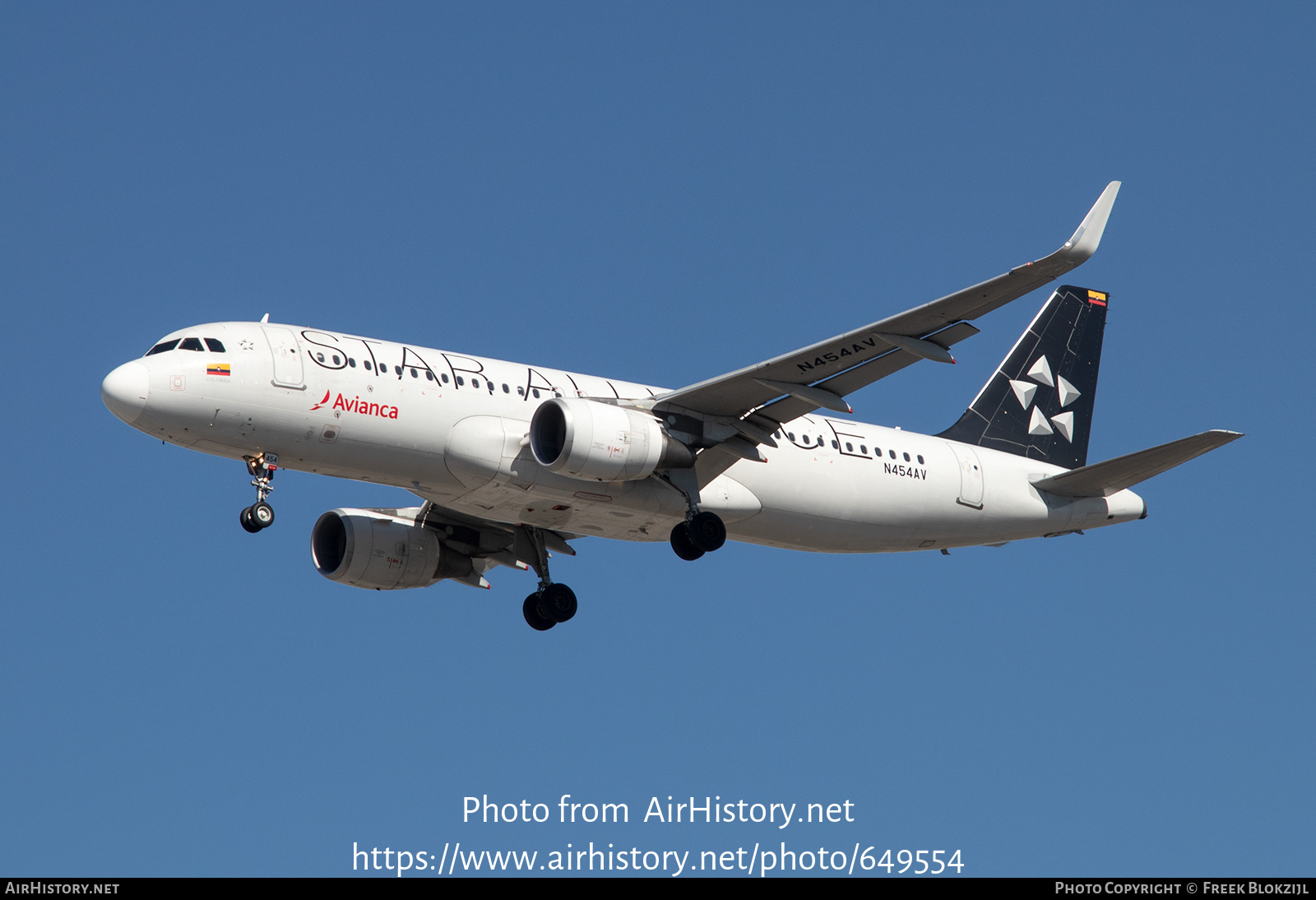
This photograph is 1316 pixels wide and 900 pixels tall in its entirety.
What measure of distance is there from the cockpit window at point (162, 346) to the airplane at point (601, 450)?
0.26ft

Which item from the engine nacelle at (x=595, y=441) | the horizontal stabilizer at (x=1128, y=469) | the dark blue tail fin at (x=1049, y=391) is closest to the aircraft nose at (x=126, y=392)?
the engine nacelle at (x=595, y=441)

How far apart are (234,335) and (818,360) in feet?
37.2

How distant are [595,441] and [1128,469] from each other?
13.0 m

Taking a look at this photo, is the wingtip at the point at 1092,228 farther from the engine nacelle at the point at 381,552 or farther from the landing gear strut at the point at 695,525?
the engine nacelle at the point at 381,552

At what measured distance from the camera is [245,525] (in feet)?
100

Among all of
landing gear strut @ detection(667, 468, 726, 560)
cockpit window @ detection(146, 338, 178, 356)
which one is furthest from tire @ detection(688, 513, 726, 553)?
cockpit window @ detection(146, 338, 178, 356)

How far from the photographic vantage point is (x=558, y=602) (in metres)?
37.6

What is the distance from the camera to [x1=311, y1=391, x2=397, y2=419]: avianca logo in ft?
102

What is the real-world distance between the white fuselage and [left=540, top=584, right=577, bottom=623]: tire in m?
2.89

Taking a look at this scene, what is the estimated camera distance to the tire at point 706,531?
33.5 metres

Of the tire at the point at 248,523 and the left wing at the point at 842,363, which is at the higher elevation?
the left wing at the point at 842,363

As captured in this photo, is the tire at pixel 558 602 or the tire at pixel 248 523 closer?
the tire at pixel 248 523

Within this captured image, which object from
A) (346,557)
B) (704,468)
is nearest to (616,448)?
(704,468)
